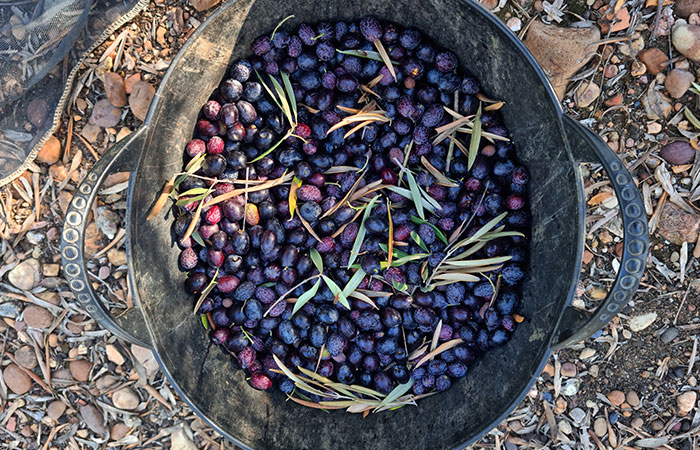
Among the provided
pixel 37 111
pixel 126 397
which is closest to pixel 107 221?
pixel 37 111

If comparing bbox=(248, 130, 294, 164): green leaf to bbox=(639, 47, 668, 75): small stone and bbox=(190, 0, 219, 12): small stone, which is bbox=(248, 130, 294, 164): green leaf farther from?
bbox=(639, 47, 668, 75): small stone

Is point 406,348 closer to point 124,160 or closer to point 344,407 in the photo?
point 344,407

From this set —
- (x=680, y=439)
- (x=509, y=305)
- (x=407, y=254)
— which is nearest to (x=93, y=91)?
(x=407, y=254)

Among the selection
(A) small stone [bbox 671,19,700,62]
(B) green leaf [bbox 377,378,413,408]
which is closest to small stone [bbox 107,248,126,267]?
(B) green leaf [bbox 377,378,413,408]

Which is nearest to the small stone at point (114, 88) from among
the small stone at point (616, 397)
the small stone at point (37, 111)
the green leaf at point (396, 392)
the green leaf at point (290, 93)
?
the small stone at point (37, 111)

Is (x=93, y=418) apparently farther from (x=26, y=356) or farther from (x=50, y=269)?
(x=50, y=269)

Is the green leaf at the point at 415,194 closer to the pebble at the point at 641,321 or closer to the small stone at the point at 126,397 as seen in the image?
the pebble at the point at 641,321
